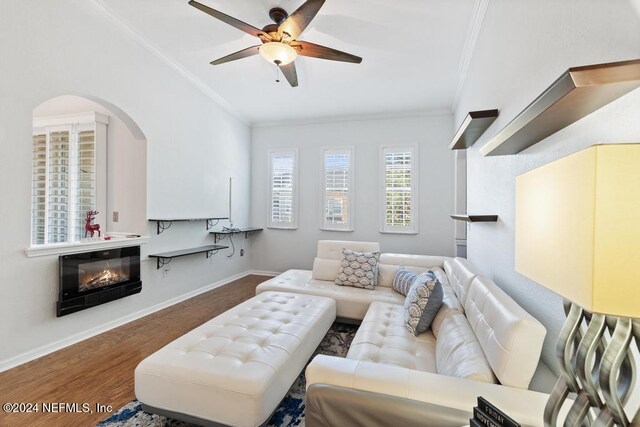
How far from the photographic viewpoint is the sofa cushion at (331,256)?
12.0 feet

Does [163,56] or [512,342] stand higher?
[163,56]

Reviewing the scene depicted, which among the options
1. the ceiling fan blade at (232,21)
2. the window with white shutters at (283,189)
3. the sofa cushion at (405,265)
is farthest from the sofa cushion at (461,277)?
the window with white shutters at (283,189)

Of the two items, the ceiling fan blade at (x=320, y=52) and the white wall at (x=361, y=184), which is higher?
the ceiling fan blade at (x=320, y=52)

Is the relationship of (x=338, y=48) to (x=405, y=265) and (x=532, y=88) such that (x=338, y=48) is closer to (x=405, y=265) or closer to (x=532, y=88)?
(x=532, y=88)

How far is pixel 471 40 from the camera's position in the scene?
2928 millimetres

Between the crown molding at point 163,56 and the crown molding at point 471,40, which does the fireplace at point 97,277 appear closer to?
the crown molding at point 163,56

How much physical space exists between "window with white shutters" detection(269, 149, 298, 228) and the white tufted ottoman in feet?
11.6

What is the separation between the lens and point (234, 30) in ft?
9.68

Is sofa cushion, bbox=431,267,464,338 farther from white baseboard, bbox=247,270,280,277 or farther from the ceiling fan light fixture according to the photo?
white baseboard, bbox=247,270,280,277

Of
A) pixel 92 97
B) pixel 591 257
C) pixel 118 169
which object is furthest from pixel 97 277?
pixel 591 257

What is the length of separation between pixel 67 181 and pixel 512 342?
16.7ft

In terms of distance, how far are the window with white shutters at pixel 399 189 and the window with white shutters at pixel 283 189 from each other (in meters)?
1.65

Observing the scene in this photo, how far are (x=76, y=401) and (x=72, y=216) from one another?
9.56 feet

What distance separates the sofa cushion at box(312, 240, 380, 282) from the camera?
12.0ft
